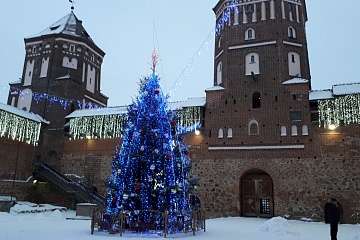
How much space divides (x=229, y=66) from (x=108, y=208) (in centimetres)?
1602

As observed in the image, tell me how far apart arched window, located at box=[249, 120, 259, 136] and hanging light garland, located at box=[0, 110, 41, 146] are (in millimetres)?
17595

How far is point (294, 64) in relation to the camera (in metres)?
24.6

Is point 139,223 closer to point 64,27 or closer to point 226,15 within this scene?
point 226,15

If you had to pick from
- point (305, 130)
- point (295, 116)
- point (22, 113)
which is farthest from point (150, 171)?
point (22, 113)

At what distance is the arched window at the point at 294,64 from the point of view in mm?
24312

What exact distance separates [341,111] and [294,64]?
5007mm

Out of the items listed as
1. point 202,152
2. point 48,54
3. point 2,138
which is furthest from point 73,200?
point 48,54

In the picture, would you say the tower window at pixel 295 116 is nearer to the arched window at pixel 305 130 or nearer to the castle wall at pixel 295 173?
the arched window at pixel 305 130

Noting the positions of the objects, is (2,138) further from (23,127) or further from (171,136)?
(171,136)

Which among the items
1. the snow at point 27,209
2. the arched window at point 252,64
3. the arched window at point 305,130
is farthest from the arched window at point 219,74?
the snow at point 27,209

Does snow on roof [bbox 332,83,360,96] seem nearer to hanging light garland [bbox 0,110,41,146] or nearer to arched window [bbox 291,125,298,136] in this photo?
arched window [bbox 291,125,298,136]

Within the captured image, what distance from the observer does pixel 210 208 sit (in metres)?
23.0

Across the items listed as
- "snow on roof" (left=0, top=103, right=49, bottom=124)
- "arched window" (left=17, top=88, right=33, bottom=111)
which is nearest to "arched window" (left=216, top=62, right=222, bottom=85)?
"snow on roof" (left=0, top=103, right=49, bottom=124)

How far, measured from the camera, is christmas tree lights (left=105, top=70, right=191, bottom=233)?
1182cm
